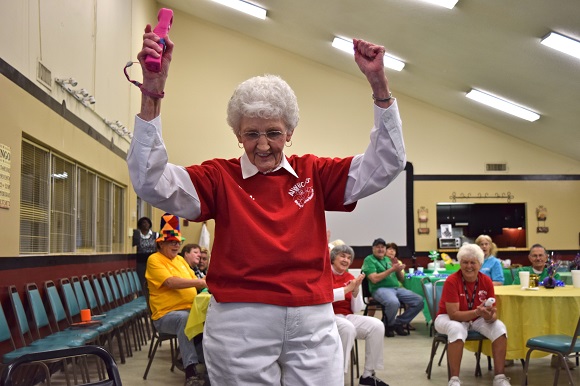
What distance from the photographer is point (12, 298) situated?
475 centimetres

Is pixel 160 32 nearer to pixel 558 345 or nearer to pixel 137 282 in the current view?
pixel 558 345

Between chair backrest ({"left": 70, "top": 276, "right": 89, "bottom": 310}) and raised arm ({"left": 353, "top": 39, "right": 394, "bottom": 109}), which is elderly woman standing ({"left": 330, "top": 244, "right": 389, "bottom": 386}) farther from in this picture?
raised arm ({"left": 353, "top": 39, "right": 394, "bottom": 109})

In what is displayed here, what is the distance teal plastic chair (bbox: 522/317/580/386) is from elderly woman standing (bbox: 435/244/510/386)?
0.26m

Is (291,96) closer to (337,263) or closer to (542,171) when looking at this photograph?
(337,263)

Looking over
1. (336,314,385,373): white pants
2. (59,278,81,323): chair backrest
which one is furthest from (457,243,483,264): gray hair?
(59,278,81,323): chair backrest

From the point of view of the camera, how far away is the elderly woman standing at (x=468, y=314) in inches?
189

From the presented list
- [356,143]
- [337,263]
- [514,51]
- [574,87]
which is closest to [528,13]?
[514,51]

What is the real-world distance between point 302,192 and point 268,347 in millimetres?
351

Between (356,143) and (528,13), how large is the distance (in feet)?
19.4

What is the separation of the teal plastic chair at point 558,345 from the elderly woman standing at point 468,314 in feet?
0.85

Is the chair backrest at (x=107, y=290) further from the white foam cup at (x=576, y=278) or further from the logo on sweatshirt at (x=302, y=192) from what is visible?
the logo on sweatshirt at (x=302, y=192)

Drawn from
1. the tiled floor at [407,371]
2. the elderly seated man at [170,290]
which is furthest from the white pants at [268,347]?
the tiled floor at [407,371]

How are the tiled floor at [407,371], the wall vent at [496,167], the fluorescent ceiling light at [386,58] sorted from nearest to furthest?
the tiled floor at [407,371]
the fluorescent ceiling light at [386,58]
the wall vent at [496,167]

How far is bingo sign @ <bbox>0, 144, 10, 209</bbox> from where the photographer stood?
16.1ft
